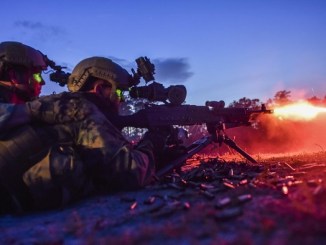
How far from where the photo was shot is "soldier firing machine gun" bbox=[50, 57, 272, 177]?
6.32 metres

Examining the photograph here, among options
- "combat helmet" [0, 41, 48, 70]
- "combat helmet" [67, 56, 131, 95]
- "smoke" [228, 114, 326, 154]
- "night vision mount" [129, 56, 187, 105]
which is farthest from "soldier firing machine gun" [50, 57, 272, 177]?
"smoke" [228, 114, 326, 154]

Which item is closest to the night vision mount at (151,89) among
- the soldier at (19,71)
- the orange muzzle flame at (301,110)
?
the soldier at (19,71)

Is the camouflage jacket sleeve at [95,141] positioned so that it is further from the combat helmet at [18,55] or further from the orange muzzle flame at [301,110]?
the orange muzzle flame at [301,110]

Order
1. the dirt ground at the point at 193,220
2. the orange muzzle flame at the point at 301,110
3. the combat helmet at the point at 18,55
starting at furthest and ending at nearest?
the orange muzzle flame at the point at 301,110 < the combat helmet at the point at 18,55 < the dirt ground at the point at 193,220

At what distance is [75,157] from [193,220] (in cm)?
199

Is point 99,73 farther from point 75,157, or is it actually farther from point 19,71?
point 75,157

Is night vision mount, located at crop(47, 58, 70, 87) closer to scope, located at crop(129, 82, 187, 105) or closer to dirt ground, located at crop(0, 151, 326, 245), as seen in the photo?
scope, located at crop(129, 82, 187, 105)

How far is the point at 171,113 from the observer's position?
22.1 feet

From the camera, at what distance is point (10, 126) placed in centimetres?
410

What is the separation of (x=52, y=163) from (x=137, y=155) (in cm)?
110

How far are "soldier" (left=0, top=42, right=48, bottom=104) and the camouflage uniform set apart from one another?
4.48 ft

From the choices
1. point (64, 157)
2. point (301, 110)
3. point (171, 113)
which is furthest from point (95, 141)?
point (301, 110)

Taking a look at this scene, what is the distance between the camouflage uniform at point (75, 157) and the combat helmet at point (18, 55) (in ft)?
5.59

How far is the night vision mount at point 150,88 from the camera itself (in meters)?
6.44
